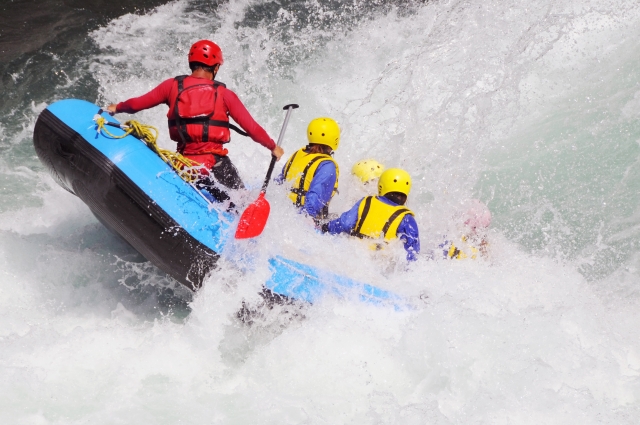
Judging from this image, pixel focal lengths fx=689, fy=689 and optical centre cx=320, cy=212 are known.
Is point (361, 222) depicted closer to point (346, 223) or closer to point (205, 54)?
point (346, 223)

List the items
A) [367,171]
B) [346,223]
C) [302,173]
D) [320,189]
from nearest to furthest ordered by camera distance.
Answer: [346,223], [320,189], [302,173], [367,171]

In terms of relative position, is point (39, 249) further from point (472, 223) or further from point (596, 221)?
point (596, 221)

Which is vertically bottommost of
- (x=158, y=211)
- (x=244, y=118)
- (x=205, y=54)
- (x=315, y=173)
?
(x=158, y=211)

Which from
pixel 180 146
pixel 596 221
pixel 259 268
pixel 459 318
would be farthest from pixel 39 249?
pixel 596 221

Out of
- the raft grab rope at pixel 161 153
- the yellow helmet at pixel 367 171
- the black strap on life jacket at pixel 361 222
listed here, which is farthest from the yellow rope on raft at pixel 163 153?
the yellow helmet at pixel 367 171

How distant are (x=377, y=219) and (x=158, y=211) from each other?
154 centimetres

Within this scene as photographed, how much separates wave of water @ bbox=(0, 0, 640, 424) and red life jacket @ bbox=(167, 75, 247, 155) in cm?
61

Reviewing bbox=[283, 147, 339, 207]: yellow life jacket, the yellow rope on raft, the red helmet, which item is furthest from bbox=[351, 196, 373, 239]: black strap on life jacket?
the red helmet

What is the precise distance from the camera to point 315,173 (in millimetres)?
5227

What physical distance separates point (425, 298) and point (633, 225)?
276cm

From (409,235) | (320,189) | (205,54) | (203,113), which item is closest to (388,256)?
(409,235)

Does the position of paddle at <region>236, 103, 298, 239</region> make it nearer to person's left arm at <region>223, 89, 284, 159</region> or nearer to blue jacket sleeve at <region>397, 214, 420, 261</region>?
person's left arm at <region>223, 89, 284, 159</region>

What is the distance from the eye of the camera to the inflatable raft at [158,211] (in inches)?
176

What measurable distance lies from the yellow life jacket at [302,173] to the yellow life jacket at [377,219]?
15.9 inches
